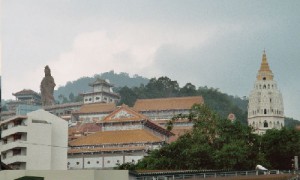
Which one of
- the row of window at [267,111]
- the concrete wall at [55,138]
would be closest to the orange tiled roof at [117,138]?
the concrete wall at [55,138]

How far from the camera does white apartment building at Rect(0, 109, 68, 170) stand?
67.6 meters

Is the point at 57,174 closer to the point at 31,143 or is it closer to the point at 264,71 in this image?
the point at 31,143

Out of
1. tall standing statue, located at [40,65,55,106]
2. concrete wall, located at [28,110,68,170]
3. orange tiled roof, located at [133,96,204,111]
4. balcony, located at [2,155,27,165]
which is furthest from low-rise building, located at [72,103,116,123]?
balcony, located at [2,155,27,165]

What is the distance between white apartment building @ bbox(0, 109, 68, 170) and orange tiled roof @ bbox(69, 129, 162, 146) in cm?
1245

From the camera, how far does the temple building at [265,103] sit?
137375 millimetres

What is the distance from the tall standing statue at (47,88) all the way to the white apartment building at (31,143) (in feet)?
247

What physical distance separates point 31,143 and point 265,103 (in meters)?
80.1

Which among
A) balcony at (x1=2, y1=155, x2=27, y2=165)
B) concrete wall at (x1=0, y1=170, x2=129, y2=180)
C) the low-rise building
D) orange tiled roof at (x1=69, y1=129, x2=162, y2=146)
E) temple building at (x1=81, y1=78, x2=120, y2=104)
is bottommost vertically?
concrete wall at (x1=0, y1=170, x2=129, y2=180)

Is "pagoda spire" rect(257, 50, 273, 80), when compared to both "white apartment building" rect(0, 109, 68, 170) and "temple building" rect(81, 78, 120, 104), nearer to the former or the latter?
"temple building" rect(81, 78, 120, 104)

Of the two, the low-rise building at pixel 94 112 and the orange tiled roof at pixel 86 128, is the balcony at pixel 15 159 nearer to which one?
the orange tiled roof at pixel 86 128

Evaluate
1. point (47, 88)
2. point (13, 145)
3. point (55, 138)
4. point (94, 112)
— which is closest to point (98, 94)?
point (47, 88)

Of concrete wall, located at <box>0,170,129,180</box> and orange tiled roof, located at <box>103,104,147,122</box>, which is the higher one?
orange tiled roof, located at <box>103,104,147,122</box>

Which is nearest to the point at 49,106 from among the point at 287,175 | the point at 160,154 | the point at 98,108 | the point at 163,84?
the point at 98,108

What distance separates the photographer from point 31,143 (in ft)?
226
